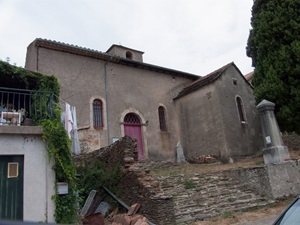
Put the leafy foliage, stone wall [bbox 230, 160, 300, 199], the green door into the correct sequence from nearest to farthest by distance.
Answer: the green door → stone wall [bbox 230, 160, 300, 199] → the leafy foliage

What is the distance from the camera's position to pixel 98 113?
16.0 meters

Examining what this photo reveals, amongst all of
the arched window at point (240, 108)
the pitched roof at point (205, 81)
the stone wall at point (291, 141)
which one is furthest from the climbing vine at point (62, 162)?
the stone wall at point (291, 141)

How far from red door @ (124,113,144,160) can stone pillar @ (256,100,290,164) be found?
25.5 ft

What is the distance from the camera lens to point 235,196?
31.6 ft

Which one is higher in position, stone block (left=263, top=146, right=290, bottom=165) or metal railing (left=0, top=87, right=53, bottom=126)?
metal railing (left=0, top=87, right=53, bottom=126)

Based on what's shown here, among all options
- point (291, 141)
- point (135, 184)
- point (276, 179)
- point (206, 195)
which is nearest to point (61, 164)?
point (135, 184)

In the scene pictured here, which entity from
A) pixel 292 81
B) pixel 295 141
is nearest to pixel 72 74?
pixel 292 81

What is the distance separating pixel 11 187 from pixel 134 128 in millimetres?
11465

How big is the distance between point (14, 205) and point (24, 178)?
554mm

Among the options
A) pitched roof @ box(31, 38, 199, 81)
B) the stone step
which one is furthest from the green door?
pitched roof @ box(31, 38, 199, 81)

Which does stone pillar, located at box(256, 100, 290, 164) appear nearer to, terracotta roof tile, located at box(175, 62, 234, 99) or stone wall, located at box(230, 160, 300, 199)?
stone wall, located at box(230, 160, 300, 199)

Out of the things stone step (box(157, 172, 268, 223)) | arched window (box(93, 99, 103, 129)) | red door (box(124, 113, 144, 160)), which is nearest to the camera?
stone step (box(157, 172, 268, 223))

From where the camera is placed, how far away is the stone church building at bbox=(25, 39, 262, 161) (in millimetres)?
15125

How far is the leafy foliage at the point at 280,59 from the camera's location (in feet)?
43.5
